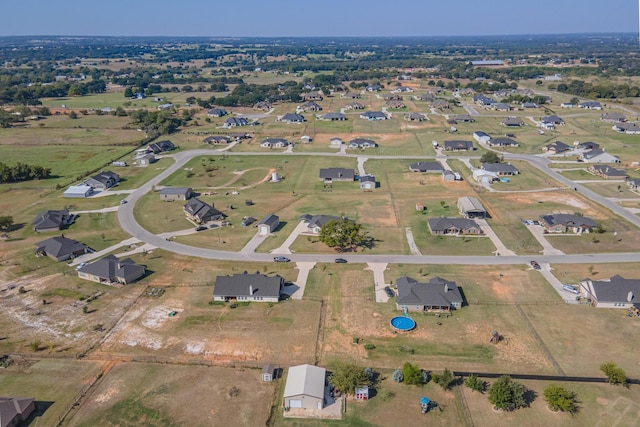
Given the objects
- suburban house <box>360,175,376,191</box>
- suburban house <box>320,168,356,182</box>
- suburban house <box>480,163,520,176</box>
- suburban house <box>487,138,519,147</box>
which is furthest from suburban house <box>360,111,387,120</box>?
suburban house <box>360,175,376,191</box>

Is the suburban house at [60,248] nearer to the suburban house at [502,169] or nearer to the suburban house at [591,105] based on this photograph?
the suburban house at [502,169]

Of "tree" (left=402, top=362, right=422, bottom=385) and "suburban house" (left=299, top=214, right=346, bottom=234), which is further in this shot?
"suburban house" (left=299, top=214, right=346, bottom=234)

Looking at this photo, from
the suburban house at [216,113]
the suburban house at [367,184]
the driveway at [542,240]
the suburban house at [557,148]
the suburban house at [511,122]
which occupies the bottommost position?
the driveway at [542,240]

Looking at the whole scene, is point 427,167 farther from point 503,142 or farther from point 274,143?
point 274,143

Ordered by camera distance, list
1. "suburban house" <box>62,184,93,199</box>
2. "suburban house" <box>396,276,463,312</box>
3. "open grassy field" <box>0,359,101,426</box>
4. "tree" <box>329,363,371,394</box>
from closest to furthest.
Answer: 1. "open grassy field" <box>0,359,101,426</box>
2. "tree" <box>329,363,371,394</box>
3. "suburban house" <box>396,276,463,312</box>
4. "suburban house" <box>62,184,93,199</box>

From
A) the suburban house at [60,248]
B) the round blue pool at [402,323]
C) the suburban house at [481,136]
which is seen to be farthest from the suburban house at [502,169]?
the suburban house at [60,248]

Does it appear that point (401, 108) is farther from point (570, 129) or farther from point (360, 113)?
point (570, 129)

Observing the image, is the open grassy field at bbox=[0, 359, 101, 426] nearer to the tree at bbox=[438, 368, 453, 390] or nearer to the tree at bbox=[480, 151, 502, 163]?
the tree at bbox=[438, 368, 453, 390]
